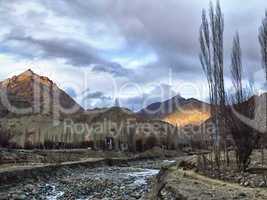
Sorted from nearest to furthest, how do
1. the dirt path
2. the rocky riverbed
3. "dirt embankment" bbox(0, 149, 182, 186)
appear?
the dirt path → the rocky riverbed → "dirt embankment" bbox(0, 149, 182, 186)

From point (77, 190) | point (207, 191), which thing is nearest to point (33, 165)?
point (77, 190)

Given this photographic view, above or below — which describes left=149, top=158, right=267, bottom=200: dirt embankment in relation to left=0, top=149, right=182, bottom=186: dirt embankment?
below

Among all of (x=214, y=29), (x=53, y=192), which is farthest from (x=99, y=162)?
(x=214, y=29)

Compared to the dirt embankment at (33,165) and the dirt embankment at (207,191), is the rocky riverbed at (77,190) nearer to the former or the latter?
the dirt embankment at (33,165)

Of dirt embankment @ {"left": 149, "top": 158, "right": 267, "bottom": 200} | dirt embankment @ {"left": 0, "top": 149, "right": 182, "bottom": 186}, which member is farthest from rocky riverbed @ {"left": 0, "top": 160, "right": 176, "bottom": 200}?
dirt embankment @ {"left": 149, "top": 158, "right": 267, "bottom": 200}

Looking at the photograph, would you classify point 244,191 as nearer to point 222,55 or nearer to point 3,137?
point 222,55

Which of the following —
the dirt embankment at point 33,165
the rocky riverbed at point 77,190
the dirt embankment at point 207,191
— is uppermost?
the dirt embankment at point 33,165

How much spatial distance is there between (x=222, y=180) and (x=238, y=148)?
15.6ft

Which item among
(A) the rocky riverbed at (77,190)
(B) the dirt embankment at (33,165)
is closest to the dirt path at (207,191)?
(A) the rocky riverbed at (77,190)

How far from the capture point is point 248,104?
34.8m

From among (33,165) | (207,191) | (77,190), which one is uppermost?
(33,165)

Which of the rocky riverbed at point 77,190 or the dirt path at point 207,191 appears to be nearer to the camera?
the dirt path at point 207,191

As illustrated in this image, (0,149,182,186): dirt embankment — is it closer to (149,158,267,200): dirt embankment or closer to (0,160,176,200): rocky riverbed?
(0,160,176,200): rocky riverbed

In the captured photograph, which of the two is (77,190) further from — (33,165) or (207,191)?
(33,165)
